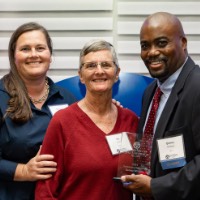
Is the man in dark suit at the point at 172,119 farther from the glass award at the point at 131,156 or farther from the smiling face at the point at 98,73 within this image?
the smiling face at the point at 98,73

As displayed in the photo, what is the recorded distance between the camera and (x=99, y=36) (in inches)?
147

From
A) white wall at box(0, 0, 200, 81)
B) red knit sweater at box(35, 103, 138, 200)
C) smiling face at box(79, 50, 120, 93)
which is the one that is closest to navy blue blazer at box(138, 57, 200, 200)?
red knit sweater at box(35, 103, 138, 200)

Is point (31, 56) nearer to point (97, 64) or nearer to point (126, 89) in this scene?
point (97, 64)

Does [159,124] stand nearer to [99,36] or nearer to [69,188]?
[69,188]

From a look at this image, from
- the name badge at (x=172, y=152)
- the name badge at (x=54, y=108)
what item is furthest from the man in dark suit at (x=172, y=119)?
the name badge at (x=54, y=108)

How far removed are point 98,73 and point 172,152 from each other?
641 mm

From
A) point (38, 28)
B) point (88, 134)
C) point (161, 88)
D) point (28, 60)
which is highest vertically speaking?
point (38, 28)

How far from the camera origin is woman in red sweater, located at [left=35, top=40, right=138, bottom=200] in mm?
2305

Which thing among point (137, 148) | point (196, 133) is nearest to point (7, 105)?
point (137, 148)

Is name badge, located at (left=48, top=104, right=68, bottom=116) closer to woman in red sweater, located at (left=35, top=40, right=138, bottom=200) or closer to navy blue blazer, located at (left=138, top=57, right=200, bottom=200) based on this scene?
woman in red sweater, located at (left=35, top=40, right=138, bottom=200)

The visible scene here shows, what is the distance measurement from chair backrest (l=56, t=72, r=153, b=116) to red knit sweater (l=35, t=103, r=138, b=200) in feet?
2.73

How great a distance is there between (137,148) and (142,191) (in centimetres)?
24

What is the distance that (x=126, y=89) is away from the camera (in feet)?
10.5

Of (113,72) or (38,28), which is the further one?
(38,28)
